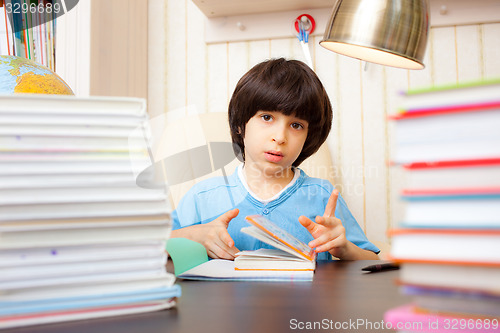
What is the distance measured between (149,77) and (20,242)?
1.90m

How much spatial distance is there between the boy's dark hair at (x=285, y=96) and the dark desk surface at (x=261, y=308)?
726mm

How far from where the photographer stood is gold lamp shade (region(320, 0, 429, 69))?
809mm

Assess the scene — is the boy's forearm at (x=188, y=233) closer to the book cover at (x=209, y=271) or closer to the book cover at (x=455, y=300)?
the book cover at (x=209, y=271)

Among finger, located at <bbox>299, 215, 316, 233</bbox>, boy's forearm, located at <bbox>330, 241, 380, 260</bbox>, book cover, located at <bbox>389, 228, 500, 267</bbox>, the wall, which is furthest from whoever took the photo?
the wall

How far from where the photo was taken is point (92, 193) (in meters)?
0.37

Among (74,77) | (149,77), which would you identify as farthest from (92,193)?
(149,77)

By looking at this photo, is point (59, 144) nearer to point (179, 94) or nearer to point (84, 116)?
point (84, 116)

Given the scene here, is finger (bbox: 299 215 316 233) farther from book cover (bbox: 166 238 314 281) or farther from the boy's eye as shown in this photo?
the boy's eye

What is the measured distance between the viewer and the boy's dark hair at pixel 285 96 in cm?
125

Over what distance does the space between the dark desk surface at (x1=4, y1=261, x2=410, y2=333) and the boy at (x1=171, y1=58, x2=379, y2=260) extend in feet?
1.82

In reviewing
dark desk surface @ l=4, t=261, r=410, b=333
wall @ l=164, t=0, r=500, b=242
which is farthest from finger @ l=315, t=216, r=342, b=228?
wall @ l=164, t=0, r=500, b=242

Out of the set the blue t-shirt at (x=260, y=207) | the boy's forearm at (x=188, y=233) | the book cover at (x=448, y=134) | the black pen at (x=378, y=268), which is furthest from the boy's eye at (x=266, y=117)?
the book cover at (x=448, y=134)

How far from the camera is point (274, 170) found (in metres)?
1.33

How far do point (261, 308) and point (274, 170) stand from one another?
91cm
